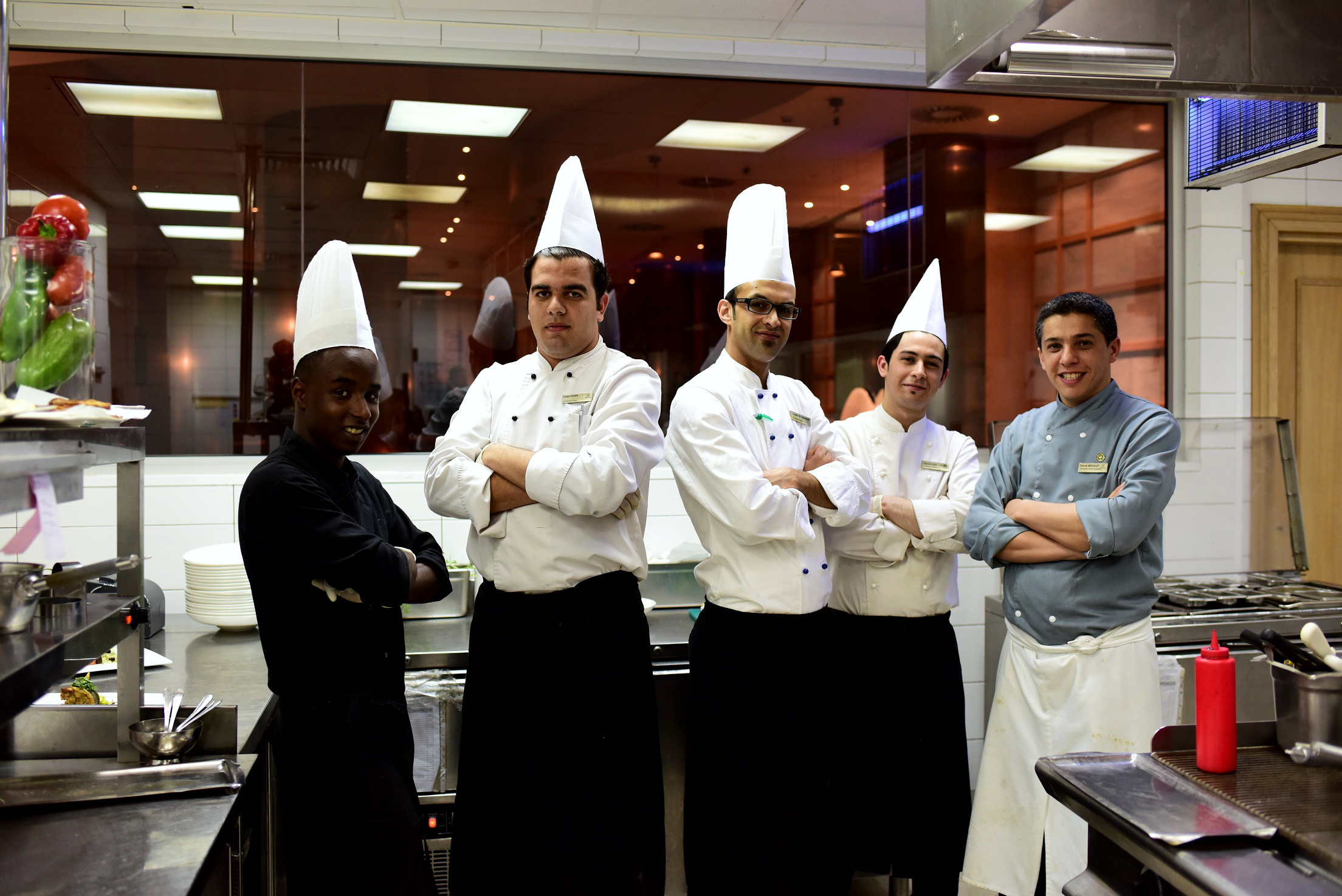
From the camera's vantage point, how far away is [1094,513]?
7.72 feet

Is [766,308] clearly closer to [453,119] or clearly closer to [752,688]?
[752,688]

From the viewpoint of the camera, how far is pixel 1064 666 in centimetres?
244

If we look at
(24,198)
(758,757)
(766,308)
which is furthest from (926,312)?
(24,198)

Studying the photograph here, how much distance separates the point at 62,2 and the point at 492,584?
247 cm

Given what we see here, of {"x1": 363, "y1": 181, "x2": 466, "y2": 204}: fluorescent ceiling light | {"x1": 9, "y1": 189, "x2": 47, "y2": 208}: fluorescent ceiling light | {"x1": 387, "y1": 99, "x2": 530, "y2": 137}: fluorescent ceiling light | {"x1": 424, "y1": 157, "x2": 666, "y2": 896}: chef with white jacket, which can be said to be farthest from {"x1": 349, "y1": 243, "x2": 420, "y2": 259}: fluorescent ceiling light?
{"x1": 424, "y1": 157, "x2": 666, "y2": 896}: chef with white jacket

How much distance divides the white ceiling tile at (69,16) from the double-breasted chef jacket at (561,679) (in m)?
2.07

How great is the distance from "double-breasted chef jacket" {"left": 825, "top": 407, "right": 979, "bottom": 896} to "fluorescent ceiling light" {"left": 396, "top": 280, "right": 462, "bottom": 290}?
1559mm

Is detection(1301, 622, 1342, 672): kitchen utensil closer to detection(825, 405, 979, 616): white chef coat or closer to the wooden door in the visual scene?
detection(825, 405, 979, 616): white chef coat

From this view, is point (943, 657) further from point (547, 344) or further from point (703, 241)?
point (703, 241)

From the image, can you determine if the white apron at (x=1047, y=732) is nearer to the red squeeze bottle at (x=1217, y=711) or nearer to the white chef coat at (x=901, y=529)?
the white chef coat at (x=901, y=529)

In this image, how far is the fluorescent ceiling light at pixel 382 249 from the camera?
3.39m

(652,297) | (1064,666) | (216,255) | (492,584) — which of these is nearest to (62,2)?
(216,255)

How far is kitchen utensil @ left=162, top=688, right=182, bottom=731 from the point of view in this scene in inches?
66.0

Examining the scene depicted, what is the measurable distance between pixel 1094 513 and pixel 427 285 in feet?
7.35
